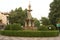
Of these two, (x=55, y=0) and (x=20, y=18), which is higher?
(x=55, y=0)

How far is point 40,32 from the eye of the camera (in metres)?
32.4

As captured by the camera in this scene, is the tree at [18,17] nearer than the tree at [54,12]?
No

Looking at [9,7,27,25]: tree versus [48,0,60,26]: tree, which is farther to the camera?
[9,7,27,25]: tree

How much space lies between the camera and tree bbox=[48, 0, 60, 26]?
62.6 metres

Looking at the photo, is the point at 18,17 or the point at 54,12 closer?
the point at 54,12

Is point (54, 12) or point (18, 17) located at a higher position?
point (54, 12)

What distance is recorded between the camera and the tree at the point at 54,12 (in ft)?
205

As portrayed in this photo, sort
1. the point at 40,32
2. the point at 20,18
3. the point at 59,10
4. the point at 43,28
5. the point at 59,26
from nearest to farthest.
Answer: the point at 40,32
the point at 43,28
the point at 59,26
the point at 59,10
the point at 20,18

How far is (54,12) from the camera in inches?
2499

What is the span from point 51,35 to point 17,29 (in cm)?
661

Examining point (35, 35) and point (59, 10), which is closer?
point (35, 35)

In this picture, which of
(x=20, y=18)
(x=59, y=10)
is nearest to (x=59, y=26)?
(x=59, y=10)

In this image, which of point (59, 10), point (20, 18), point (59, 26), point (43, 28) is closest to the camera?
point (43, 28)

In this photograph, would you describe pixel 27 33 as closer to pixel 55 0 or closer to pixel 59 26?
pixel 59 26
